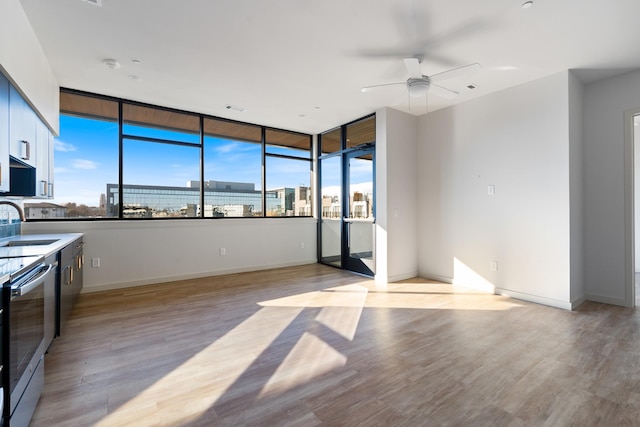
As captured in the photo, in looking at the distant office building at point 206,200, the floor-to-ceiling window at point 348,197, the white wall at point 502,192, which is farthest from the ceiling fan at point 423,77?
the distant office building at point 206,200

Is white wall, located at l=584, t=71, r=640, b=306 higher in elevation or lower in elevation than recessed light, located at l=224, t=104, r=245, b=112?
lower

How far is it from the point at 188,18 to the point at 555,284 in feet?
15.9

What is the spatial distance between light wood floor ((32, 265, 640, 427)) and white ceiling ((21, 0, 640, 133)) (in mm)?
2836

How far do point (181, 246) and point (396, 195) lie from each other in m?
3.71

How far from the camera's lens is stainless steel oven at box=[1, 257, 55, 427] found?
4.74ft

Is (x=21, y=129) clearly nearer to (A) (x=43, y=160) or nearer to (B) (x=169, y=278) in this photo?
(A) (x=43, y=160)

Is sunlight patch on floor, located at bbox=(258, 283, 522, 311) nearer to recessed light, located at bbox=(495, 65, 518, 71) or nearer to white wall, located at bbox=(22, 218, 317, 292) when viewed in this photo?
white wall, located at bbox=(22, 218, 317, 292)

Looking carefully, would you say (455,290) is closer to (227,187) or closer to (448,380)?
(448,380)

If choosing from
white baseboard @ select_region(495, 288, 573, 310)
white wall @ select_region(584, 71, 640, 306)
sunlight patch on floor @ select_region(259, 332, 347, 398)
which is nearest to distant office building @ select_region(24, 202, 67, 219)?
sunlight patch on floor @ select_region(259, 332, 347, 398)

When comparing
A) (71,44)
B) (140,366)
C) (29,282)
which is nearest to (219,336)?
(140,366)

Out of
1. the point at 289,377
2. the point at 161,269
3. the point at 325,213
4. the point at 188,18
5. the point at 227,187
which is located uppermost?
the point at 188,18

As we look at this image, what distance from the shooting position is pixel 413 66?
3.04 metres

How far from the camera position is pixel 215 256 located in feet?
17.8

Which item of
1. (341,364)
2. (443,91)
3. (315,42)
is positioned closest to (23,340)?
(341,364)
